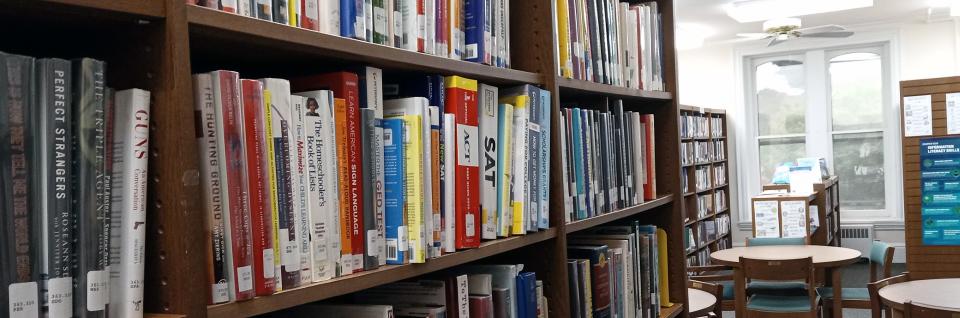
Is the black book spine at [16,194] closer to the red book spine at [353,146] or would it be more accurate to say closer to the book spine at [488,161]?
the red book spine at [353,146]

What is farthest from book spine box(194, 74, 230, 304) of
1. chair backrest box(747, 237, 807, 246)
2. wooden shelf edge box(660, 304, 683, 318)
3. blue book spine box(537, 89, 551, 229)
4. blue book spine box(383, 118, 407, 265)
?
chair backrest box(747, 237, 807, 246)

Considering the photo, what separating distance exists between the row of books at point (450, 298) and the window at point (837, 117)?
331 inches

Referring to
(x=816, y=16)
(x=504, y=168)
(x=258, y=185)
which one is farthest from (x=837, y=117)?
(x=258, y=185)

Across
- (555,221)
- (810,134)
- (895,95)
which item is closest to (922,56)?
(895,95)

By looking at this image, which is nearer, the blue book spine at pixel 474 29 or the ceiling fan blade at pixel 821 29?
the blue book spine at pixel 474 29

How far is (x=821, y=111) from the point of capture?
8914mm

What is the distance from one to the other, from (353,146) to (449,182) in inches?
9.6

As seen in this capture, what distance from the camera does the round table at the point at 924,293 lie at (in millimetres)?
3559

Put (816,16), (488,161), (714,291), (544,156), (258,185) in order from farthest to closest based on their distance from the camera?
1. (816,16)
2. (714,291)
3. (544,156)
4. (488,161)
5. (258,185)

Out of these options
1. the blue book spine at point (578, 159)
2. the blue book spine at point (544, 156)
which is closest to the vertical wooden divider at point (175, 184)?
the blue book spine at point (544, 156)

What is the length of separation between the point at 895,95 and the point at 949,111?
333 cm

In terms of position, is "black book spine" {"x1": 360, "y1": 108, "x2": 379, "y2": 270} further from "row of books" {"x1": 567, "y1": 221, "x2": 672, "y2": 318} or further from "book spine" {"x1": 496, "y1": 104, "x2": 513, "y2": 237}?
"row of books" {"x1": 567, "y1": 221, "x2": 672, "y2": 318}

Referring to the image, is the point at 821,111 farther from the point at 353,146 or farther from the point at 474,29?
the point at 353,146

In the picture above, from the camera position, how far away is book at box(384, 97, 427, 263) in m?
1.19
